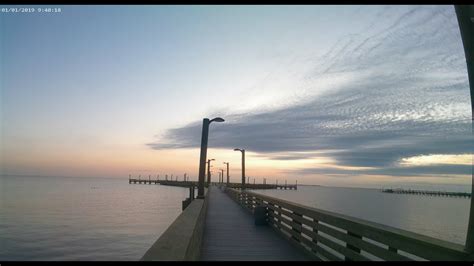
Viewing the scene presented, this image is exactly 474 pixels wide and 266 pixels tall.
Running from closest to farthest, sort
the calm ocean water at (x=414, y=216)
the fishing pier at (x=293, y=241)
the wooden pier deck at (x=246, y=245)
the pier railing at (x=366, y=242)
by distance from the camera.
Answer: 1. the pier railing at (x=366, y=242)
2. the fishing pier at (x=293, y=241)
3. the wooden pier deck at (x=246, y=245)
4. the calm ocean water at (x=414, y=216)

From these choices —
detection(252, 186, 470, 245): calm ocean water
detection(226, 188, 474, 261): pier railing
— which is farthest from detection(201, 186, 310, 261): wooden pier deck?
detection(252, 186, 470, 245): calm ocean water

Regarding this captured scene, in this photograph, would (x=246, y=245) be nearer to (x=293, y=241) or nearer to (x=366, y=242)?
(x=293, y=241)

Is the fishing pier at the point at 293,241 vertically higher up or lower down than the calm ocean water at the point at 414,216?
higher up

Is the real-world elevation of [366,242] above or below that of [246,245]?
above

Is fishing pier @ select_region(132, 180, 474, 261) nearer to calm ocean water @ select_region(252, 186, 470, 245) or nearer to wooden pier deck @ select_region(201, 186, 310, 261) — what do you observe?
wooden pier deck @ select_region(201, 186, 310, 261)

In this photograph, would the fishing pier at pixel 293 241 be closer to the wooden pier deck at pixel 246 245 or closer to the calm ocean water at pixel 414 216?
the wooden pier deck at pixel 246 245

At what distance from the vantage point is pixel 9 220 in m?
36.7

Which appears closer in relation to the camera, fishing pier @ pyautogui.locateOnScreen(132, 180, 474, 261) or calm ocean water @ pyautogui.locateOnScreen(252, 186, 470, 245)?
fishing pier @ pyautogui.locateOnScreen(132, 180, 474, 261)

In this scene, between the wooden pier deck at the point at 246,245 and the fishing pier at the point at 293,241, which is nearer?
the fishing pier at the point at 293,241

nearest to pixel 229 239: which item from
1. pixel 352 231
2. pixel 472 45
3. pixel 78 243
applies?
pixel 352 231

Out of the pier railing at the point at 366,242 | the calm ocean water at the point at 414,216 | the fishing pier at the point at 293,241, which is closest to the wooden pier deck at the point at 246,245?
the fishing pier at the point at 293,241

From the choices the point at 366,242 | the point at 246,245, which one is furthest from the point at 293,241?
the point at 366,242

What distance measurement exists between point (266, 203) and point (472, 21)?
490 inches
